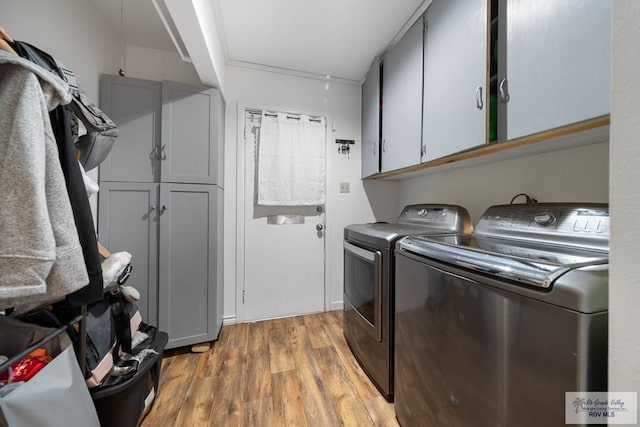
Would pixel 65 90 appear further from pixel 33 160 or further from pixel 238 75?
pixel 238 75

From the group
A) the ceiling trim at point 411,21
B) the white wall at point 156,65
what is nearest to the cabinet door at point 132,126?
the white wall at point 156,65

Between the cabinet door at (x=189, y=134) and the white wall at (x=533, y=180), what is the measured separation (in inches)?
71.8

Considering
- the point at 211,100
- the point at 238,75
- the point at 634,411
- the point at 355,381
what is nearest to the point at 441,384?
the point at 634,411

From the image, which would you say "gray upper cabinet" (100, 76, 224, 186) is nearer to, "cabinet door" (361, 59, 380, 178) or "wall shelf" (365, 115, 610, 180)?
"cabinet door" (361, 59, 380, 178)

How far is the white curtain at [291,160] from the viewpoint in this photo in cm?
217

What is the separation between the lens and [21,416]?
601 millimetres

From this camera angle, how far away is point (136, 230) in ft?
5.27

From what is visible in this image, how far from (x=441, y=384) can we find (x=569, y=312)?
0.56 meters

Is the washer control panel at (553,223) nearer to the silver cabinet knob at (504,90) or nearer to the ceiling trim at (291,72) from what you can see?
the silver cabinet knob at (504,90)

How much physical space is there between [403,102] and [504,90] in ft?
2.53

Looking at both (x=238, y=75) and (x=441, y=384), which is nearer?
(x=441, y=384)

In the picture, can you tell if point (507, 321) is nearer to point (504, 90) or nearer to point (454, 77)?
point (504, 90)

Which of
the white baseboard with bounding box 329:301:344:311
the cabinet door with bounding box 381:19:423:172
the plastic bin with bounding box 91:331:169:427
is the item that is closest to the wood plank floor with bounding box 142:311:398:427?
the plastic bin with bounding box 91:331:169:427

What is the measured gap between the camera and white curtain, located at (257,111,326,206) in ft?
7.11
